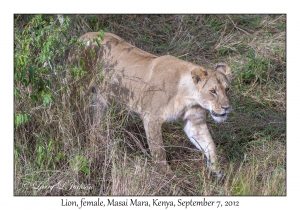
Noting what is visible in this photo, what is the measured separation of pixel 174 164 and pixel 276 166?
3.89ft

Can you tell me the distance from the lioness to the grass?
21 cm

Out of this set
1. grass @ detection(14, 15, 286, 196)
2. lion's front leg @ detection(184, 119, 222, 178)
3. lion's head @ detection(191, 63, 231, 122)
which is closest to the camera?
grass @ detection(14, 15, 286, 196)

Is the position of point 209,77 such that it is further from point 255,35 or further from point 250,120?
point 255,35

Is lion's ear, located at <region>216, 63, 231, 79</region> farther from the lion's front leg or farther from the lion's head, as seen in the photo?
the lion's front leg

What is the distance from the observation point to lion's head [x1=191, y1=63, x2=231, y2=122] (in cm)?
647

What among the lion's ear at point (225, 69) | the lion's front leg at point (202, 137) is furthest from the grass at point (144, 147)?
the lion's ear at point (225, 69)

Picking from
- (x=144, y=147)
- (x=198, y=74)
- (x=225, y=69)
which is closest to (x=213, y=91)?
(x=198, y=74)

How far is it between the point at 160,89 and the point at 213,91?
2.18 feet

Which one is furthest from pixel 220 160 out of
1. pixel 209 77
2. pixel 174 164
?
pixel 209 77

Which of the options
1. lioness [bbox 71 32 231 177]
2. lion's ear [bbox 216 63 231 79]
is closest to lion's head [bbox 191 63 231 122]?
lioness [bbox 71 32 231 177]

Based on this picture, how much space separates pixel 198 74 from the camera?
258 inches

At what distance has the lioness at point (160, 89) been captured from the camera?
21.5 feet
